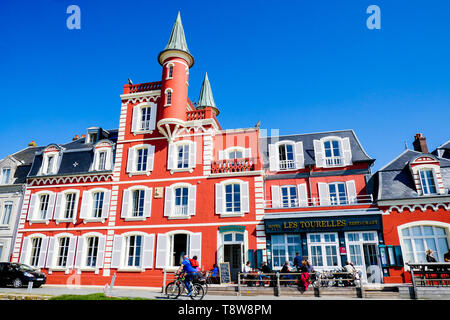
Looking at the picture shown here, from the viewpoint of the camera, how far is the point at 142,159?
77.2ft

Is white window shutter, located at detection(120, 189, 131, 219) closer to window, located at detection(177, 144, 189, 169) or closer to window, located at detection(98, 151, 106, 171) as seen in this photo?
window, located at detection(98, 151, 106, 171)

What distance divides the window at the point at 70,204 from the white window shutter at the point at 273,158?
15241 mm

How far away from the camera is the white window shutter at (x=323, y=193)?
2227 centimetres

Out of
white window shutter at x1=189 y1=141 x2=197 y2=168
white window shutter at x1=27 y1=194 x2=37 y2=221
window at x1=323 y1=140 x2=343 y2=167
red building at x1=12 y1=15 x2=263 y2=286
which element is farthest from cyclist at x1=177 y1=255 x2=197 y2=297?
white window shutter at x1=27 y1=194 x2=37 y2=221

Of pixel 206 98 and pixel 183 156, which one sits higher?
pixel 206 98

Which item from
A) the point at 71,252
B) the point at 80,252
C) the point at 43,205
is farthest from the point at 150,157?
the point at 43,205

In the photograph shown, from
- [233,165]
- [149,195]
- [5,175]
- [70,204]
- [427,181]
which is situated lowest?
[70,204]

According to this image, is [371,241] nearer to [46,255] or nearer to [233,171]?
[233,171]

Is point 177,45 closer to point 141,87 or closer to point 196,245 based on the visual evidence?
point 141,87

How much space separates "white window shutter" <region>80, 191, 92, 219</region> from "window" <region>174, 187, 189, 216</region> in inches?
266

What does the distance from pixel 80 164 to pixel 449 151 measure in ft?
92.9

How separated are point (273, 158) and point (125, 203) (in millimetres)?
11673
